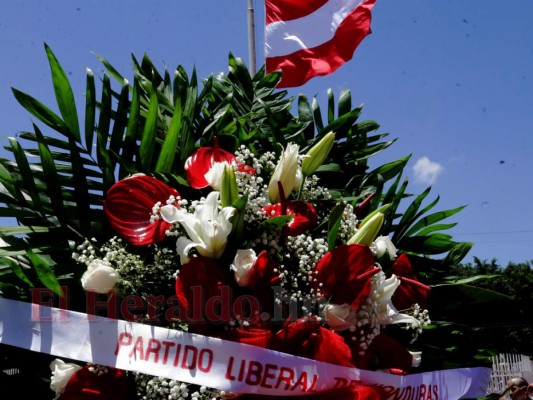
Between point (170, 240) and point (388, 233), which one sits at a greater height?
point (388, 233)

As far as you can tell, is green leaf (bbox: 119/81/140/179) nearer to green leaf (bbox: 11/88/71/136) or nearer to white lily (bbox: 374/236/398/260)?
green leaf (bbox: 11/88/71/136)

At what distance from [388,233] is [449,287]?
1.02 ft

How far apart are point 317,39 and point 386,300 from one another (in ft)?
14.6

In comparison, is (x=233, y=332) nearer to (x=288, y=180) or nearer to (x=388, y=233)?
(x=288, y=180)

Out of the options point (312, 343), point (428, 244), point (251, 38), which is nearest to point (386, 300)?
point (312, 343)

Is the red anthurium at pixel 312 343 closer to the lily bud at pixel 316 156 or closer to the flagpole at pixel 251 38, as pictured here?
the lily bud at pixel 316 156

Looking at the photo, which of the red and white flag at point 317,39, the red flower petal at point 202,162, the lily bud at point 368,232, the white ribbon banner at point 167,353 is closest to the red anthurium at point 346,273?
the lily bud at point 368,232

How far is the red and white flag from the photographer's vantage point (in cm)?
623

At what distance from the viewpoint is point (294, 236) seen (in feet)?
7.34

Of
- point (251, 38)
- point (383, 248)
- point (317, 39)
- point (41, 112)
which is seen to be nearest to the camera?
point (383, 248)

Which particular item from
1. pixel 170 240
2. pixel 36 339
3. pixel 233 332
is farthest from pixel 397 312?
pixel 36 339

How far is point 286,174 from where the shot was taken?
229 centimetres

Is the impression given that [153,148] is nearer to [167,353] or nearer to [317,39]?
[167,353]

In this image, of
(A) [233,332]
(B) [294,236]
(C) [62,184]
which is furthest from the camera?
(C) [62,184]
